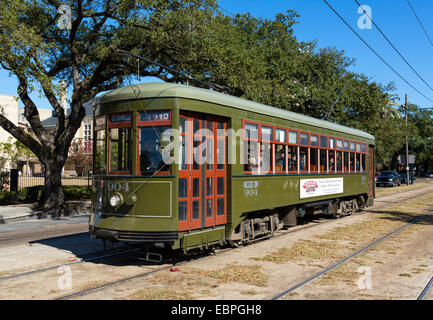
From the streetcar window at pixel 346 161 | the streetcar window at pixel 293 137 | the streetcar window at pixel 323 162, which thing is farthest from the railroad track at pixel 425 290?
the streetcar window at pixel 346 161

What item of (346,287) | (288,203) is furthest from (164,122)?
(288,203)

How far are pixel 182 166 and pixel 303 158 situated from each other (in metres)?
5.54

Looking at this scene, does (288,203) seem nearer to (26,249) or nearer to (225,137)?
(225,137)

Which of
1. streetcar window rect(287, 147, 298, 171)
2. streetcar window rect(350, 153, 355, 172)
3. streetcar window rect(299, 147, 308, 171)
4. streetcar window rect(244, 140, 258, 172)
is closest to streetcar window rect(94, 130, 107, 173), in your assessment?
streetcar window rect(244, 140, 258, 172)

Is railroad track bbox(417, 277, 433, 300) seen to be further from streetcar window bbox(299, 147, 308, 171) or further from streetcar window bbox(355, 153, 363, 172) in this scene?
streetcar window bbox(355, 153, 363, 172)

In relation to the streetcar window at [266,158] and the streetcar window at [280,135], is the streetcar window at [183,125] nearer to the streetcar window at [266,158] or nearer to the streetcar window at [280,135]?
the streetcar window at [266,158]

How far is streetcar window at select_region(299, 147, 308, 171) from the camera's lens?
1231 cm

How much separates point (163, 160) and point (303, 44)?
108 ft

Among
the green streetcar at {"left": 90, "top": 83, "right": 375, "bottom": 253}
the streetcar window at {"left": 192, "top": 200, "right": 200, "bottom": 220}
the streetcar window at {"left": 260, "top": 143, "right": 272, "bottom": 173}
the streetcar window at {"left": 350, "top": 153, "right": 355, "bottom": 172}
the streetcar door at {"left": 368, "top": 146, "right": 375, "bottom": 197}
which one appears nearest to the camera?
the green streetcar at {"left": 90, "top": 83, "right": 375, "bottom": 253}

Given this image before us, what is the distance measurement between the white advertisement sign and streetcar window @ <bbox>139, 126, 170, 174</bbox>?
576 cm

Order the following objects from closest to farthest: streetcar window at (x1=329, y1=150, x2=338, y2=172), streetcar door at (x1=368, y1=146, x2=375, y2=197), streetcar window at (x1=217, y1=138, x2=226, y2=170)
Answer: streetcar window at (x1=217, y1=138, x2=226, y2=170) < streetcar window at (x1=329, y1=150, x2=338, y2=172) < streetcar door at (x1=368, y1=146, x2=375, y2=197)

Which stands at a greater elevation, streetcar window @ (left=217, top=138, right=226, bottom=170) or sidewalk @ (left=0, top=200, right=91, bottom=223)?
streetcar window @ (left=217, top=138, right=226, bottom=170)

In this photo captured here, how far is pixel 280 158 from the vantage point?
11.2 m

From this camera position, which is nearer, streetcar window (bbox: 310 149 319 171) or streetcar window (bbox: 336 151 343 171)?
streetcar window (bbox: 310 149 319 171)
